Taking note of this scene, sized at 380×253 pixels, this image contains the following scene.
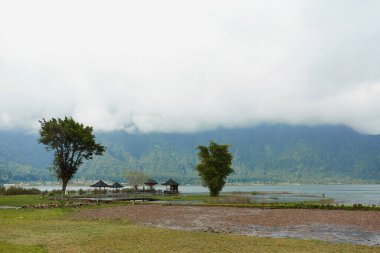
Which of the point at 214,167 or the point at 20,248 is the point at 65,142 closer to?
the point at 214,167

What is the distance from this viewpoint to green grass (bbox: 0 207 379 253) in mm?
19250

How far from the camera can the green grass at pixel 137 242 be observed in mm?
19250

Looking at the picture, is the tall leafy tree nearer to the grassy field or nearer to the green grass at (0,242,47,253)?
the grassy field

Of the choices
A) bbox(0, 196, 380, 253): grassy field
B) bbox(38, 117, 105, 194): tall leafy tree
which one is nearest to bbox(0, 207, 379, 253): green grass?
bbox(0, 196, 380, 253): grassy field

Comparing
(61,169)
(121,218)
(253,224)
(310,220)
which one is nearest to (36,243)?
(121,218)

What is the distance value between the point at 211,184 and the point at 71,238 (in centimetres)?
6526

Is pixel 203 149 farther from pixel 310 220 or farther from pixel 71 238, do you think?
pixel 71 238

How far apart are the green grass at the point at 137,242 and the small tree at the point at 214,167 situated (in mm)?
59731

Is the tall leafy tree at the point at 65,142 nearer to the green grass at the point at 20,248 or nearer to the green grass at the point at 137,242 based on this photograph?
the green grass at the point at 137,242

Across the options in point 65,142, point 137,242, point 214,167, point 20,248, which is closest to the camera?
point 20,248

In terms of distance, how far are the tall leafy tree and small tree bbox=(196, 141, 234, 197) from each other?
2594 cm

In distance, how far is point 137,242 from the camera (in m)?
21.5

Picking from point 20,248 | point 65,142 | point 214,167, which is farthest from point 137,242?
point 214,167

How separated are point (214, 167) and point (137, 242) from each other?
65.6 m
